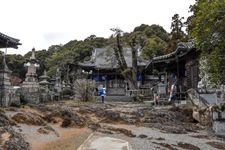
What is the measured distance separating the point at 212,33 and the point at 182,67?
22.9 metres

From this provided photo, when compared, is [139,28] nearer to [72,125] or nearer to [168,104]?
[168,104]

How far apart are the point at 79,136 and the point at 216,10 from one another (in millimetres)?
6800

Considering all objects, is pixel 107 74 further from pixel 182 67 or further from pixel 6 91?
pixel 6 91

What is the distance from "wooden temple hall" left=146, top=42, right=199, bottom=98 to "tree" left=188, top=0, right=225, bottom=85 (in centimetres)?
1117

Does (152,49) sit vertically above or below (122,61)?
above

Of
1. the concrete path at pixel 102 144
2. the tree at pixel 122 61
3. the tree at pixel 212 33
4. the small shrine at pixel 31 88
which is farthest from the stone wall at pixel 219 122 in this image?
the tree at pixel 122 61

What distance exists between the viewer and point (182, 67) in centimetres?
3650

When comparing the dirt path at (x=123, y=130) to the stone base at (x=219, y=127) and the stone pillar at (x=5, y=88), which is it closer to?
the stone base at (x=219, y=127)

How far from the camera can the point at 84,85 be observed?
35688 mm

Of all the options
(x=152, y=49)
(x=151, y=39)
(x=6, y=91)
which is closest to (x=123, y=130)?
(x=6, y=91)

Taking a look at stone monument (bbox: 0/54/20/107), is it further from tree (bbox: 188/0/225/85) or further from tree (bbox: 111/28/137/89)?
tree (bbox: 111/28/137/89)

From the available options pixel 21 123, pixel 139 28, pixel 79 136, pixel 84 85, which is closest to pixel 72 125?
pixel 21 123

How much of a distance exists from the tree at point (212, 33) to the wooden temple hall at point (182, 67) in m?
11.2

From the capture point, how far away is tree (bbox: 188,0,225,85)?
1305 centimetres
